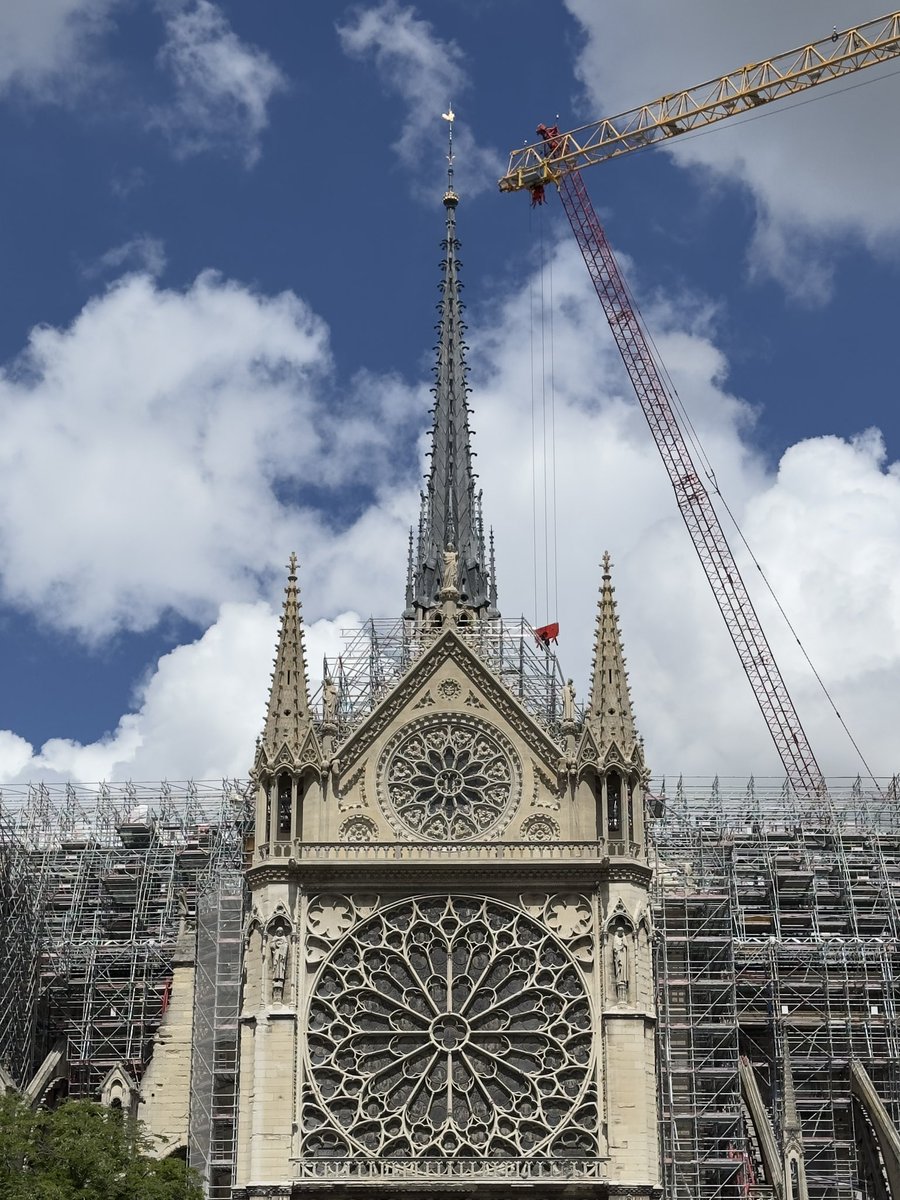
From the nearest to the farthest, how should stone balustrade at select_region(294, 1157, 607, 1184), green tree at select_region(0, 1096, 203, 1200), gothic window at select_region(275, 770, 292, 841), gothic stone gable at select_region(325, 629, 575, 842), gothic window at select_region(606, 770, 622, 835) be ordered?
green tree at select_region(0, 1096, 203, 1200) < stone balustrade at select_region(294, 1157, 607, 1184) < gothic window at select_region(606, 770, 622, 835) < gothic window at select_region(275, 770, 292, 841) < gothic stone gable at select_region(325, 629, 575, 842)

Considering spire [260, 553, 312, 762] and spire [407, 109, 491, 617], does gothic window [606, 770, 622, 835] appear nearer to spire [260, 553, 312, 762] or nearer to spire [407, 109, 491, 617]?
spire [260, 553, 312, 762]

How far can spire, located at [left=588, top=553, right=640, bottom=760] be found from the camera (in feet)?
195

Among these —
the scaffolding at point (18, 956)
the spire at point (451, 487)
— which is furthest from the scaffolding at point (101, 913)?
the spire at point (451, 487)

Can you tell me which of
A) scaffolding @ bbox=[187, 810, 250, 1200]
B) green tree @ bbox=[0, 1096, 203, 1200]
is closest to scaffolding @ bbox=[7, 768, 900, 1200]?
scaffolding @ bbox=[187, 810, 250, 1200]

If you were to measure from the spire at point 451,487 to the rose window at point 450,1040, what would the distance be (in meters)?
17.9

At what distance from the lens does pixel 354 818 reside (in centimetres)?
5938

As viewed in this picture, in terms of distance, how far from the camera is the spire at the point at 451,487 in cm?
7531

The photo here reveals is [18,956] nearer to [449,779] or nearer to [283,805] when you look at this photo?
[283,805]

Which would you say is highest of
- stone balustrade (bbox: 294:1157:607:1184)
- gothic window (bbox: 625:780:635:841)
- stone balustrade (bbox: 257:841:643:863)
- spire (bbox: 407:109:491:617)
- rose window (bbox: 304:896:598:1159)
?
spire (bbox: 407:109:491:617)

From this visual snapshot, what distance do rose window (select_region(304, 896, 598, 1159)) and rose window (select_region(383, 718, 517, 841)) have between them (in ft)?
7.16

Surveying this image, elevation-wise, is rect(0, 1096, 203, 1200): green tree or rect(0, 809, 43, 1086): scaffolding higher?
rect(0, 809, 43, 1086): scaffolding

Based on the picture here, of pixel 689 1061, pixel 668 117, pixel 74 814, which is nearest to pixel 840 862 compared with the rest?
pixel 689 1061

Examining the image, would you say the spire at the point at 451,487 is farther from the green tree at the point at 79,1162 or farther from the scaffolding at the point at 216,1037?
the green tree at the point at 79,1162

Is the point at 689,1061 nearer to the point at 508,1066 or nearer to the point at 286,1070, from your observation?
the point at 508,1066
